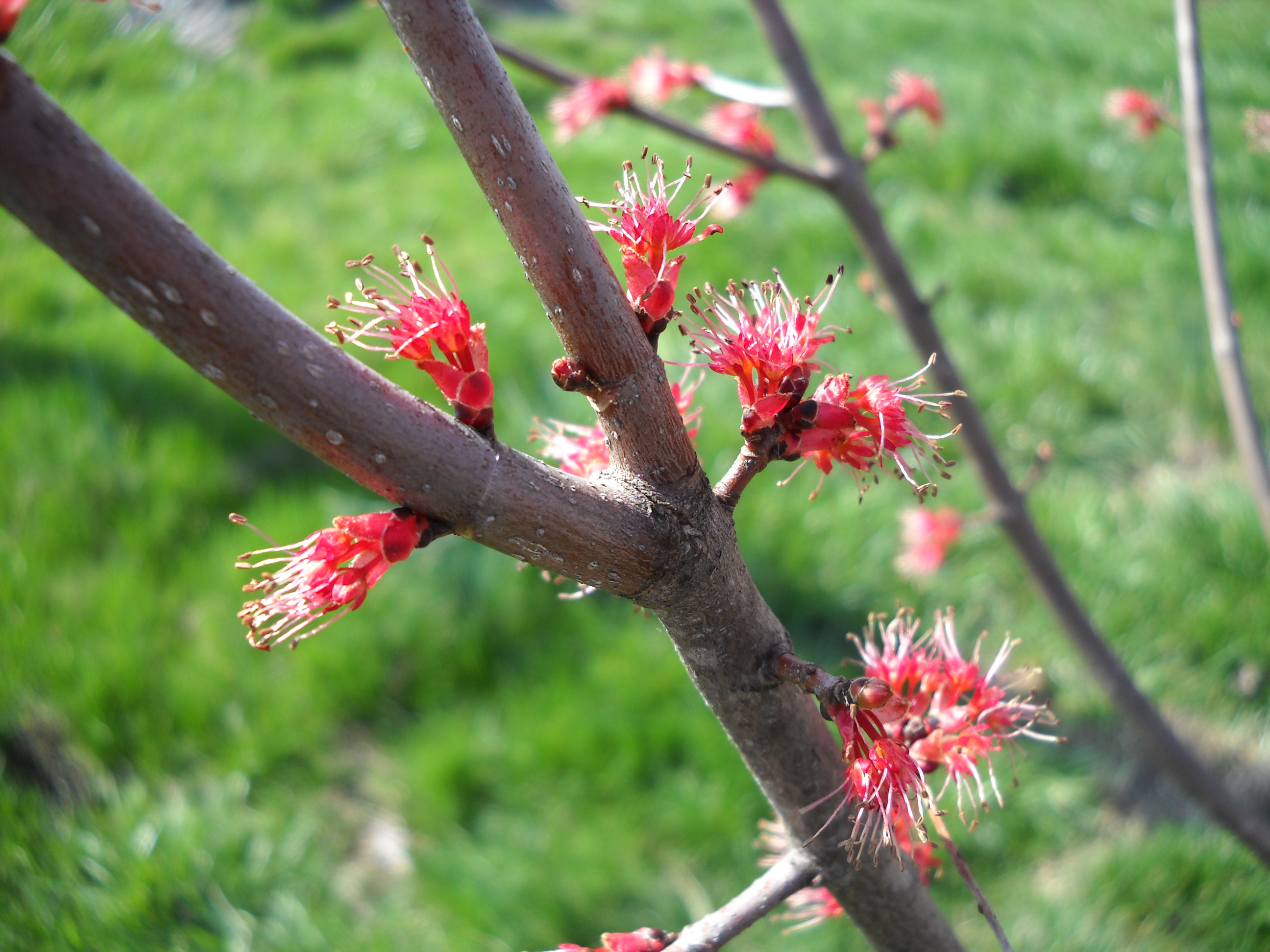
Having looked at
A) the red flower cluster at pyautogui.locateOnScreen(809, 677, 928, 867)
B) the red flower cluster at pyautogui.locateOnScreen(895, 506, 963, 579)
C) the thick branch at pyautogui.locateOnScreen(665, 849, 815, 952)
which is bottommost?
the red flower cluster at pyautogui.locateOnScreen(895, 506, 963, 579)

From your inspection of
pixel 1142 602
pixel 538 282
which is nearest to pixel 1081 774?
pixel 1142 602

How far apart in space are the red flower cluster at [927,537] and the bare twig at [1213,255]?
0.54 metres

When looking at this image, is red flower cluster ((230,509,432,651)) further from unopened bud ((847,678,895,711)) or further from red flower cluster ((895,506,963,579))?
red flower cluster ((895,506,963,579))

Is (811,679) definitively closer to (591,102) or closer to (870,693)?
(870,693)

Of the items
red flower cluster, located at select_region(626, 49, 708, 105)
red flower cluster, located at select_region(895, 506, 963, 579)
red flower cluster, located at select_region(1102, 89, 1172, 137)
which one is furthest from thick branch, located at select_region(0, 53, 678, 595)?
red flower cluster, located at select_region(1102, 89, 1172, 137)

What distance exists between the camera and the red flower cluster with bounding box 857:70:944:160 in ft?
4.78

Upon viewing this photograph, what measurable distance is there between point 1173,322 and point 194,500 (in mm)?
2773

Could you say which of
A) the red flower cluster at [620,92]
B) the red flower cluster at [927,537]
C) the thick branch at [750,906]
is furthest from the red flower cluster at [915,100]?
the thick branch at [750,906]

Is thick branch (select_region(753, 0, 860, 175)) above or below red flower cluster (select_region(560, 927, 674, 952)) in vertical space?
above

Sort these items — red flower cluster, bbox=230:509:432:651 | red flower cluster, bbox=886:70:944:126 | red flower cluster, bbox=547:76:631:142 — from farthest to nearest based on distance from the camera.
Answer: red flower cluster, bbox=886:70:944:126, red flower cluster, bbox=547:76:631:142, red flower cluster, bbox=230:509:432:651

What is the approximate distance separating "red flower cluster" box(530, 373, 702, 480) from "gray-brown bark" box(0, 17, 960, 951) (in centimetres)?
16

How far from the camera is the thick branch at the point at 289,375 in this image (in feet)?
0.99

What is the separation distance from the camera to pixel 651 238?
0.54 metres

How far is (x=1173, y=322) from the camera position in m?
2.59
